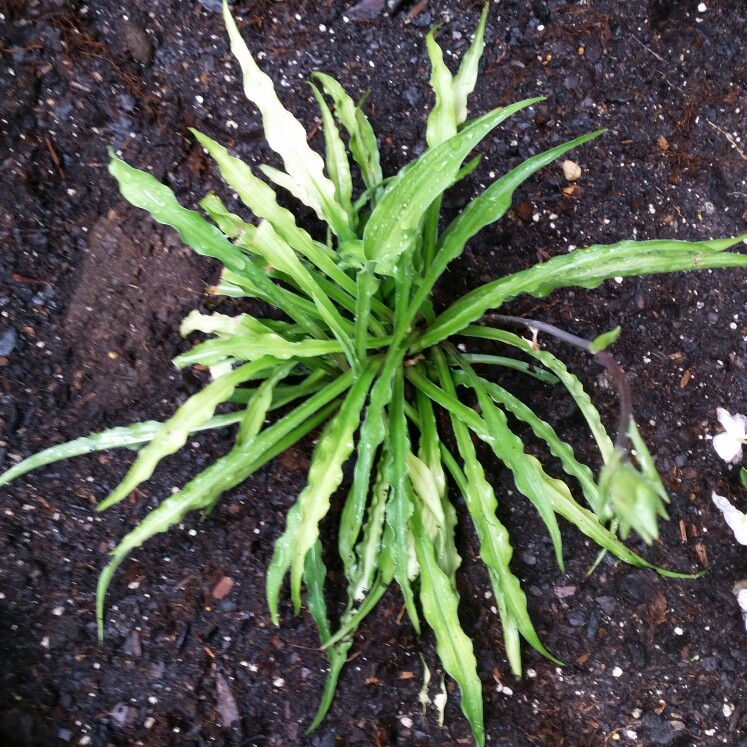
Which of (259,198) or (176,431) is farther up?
(259,198)

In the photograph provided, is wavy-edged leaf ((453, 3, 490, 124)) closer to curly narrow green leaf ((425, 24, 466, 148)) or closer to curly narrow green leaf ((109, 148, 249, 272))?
curly narrow green leaf ((425, 24, 466, 148))

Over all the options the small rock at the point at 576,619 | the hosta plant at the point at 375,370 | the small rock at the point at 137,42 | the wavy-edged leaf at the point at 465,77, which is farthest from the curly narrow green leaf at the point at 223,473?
the small rock at the point at 137,42

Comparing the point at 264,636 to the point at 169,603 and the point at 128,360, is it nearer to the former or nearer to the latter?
the point at 169,603

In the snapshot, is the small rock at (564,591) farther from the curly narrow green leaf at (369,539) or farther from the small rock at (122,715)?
the small rock at (122,715)

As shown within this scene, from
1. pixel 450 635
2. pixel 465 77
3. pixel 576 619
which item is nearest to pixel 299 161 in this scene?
pixel 465 77

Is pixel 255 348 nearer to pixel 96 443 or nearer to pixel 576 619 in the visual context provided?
pixel 96 443
